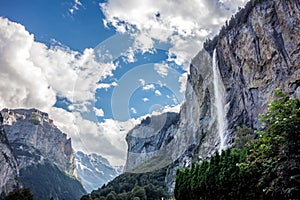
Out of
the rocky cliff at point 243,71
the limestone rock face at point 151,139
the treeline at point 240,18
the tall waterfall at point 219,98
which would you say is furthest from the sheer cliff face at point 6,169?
the treeline at point 240,18

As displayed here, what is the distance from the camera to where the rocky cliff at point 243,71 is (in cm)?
4153

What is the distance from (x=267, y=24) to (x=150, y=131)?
92.1m

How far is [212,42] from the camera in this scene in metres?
72.6

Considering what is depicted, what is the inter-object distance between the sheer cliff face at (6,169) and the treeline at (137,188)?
53.6 meters

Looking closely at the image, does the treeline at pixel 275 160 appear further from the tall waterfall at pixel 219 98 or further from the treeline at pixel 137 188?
the treeline at pixel 137 188

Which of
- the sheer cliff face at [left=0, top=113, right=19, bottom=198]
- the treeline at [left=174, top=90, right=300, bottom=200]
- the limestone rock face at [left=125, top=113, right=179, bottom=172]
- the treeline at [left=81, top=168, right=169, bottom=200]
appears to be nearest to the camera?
the treeline at [left=174, top=90, right=300, bottom=200]

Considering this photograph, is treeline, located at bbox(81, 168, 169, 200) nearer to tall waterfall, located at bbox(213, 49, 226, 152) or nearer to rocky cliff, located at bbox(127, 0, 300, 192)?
rocky cliff, located at bbox(127, 0, 300, 192)

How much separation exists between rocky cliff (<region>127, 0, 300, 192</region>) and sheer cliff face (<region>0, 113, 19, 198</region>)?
73162 mm

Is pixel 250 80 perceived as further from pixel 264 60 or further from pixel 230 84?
pixel 230 84

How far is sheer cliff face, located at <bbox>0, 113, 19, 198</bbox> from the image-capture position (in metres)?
118

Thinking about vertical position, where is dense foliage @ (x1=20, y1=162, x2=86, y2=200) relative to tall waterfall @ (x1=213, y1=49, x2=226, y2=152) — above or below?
above

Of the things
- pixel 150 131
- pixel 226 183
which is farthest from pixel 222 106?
pixel 150 131

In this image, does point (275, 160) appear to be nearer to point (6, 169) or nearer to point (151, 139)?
point (151, 139)

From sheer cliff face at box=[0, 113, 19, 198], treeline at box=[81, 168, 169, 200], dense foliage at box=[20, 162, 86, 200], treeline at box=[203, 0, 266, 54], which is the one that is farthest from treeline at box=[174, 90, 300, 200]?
dense foliage at box=[20, 162, 86, 200]
